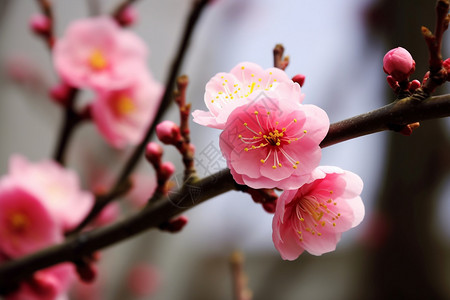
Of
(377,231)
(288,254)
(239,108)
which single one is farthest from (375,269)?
(239,108)

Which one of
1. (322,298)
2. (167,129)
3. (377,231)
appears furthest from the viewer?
(322,298)

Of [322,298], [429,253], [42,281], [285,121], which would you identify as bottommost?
[322,298]

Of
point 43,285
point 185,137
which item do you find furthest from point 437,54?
point 43,285

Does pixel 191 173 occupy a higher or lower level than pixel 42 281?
higher

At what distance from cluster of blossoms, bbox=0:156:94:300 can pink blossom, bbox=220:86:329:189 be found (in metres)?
0.46

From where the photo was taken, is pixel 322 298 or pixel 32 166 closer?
pixel 32 166

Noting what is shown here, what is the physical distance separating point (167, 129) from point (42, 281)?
41 cm

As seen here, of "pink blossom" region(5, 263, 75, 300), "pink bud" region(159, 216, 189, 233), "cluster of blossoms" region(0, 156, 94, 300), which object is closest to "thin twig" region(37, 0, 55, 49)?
"cluster of blossoms" region(0, 156, 94, 300)

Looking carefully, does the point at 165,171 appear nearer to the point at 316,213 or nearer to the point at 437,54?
the point at 316,213

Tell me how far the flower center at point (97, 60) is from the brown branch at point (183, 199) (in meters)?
0.45

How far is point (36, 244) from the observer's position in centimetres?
74

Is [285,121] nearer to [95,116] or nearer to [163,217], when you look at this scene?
[163,217]

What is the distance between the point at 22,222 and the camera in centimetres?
76

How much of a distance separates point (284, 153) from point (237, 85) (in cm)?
9
